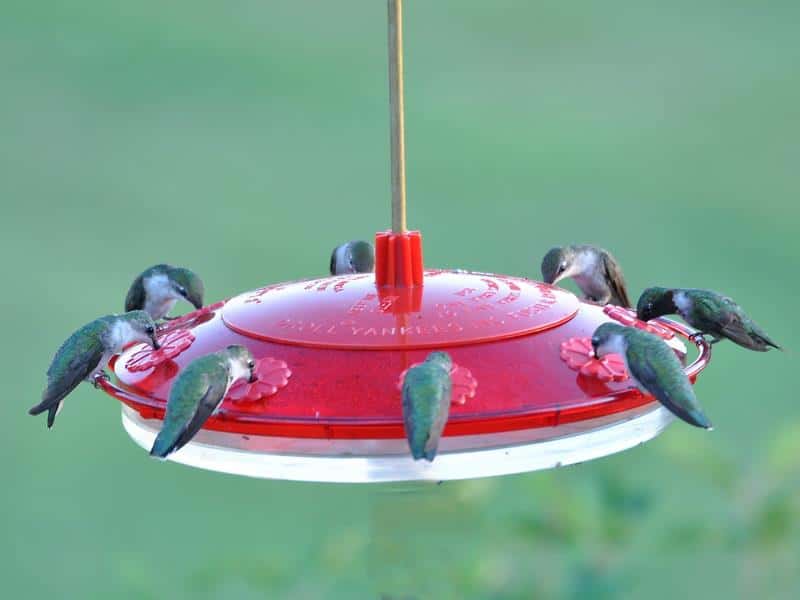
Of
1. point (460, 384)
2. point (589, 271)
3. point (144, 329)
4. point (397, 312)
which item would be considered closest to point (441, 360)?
point (460, 384)

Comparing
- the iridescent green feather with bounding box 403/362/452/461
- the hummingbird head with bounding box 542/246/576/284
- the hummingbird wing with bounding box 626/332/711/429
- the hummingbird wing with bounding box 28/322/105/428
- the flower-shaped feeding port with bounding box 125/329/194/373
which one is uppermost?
the iridescent green feather with bounding box 403/362/452/461

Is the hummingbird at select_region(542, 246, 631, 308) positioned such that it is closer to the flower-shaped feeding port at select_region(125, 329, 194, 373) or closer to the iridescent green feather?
the flower-shaped feeding port at select_region(125, 329, 194, 373)

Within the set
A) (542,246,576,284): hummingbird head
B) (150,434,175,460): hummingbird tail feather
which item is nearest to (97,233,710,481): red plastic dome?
(150,434,175,460): hummingbird tail feather

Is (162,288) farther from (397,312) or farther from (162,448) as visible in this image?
(162,448)

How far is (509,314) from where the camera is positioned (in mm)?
2160

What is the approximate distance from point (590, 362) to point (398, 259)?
544 mm

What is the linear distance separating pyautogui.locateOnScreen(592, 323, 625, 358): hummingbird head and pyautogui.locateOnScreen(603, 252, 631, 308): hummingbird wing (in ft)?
5.38

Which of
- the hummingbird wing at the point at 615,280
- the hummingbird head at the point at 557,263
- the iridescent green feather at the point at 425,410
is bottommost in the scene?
the hummingbird wing at the point at 615,280

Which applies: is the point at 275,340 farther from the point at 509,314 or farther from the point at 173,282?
the point at 173,282

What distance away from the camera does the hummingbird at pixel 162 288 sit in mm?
3467

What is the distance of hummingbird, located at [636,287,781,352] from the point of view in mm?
2547

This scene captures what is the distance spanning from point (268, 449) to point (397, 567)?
70 centimetres

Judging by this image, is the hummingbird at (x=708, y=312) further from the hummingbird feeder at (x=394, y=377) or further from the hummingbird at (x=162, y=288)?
the hummingbird at (x=162, y=288)

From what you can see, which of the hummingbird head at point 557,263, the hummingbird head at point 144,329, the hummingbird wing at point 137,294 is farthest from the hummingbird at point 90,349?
the hummingbird head at point 557,263
